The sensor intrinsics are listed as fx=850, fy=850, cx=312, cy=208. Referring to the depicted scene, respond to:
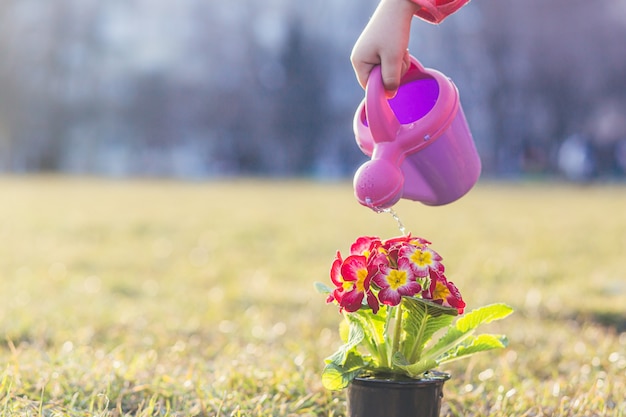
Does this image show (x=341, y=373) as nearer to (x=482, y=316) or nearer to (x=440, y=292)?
(x=440, y=292)

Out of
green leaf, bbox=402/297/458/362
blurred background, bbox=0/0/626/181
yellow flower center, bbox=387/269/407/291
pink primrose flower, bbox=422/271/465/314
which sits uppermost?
blurred background, bbox=0/0/626/181

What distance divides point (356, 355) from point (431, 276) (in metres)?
0.29

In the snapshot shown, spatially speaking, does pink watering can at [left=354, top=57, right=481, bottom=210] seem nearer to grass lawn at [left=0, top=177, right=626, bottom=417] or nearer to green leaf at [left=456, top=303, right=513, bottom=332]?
green leaf at [left=456, top=303, right=513, bottom=332]

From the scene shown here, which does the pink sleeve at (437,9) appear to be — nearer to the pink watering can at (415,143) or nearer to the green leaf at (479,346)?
the pink watering can at (415,143)

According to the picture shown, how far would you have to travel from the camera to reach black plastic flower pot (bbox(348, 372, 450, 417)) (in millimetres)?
1914

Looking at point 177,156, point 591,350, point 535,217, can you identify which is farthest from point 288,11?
point 591,350

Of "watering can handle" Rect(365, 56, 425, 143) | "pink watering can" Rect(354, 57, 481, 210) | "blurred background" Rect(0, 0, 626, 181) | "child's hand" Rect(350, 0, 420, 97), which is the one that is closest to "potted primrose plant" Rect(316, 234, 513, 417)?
"pink watering can" Rect(354, 57, 481, 210)

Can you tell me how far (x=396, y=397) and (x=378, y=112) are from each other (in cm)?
64

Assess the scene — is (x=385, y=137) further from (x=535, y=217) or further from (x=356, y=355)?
(x=535, y=217)

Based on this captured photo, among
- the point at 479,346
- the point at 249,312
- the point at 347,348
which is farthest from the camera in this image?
the point at 249,312

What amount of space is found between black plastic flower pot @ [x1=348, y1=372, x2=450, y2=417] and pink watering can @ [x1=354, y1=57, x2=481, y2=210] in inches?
16.2

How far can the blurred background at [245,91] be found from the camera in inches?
1431

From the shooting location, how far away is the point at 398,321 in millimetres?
2002

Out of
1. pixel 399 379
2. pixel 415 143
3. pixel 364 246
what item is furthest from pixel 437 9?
pixel 399 379
